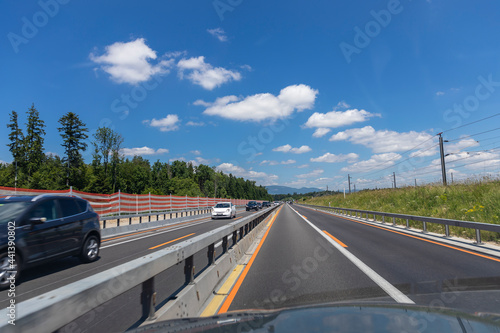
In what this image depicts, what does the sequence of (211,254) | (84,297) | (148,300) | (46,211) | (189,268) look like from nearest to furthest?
(84,297) → (148,300) → (189,268) → (211,254) → (46,211)

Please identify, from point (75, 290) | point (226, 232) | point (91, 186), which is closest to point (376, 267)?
point (226, 232)

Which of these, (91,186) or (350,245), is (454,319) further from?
(91,186)

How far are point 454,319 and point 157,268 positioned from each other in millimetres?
3049

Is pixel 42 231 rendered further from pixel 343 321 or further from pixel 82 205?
pixel 343 321

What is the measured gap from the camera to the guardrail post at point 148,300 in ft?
10.5

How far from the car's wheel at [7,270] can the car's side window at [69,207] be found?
185cm

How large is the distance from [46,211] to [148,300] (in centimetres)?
541

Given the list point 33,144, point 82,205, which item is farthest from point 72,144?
point 82,205

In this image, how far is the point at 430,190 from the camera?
23812 millimetres

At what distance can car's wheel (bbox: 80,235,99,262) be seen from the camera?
26.7ft

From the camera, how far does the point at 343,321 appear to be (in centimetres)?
298

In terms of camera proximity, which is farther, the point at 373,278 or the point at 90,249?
the point at 90,249

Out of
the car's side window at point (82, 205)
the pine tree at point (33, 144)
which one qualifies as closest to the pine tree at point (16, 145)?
the pine tree at point (33, 144)

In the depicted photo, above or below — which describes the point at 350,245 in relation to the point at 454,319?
below
